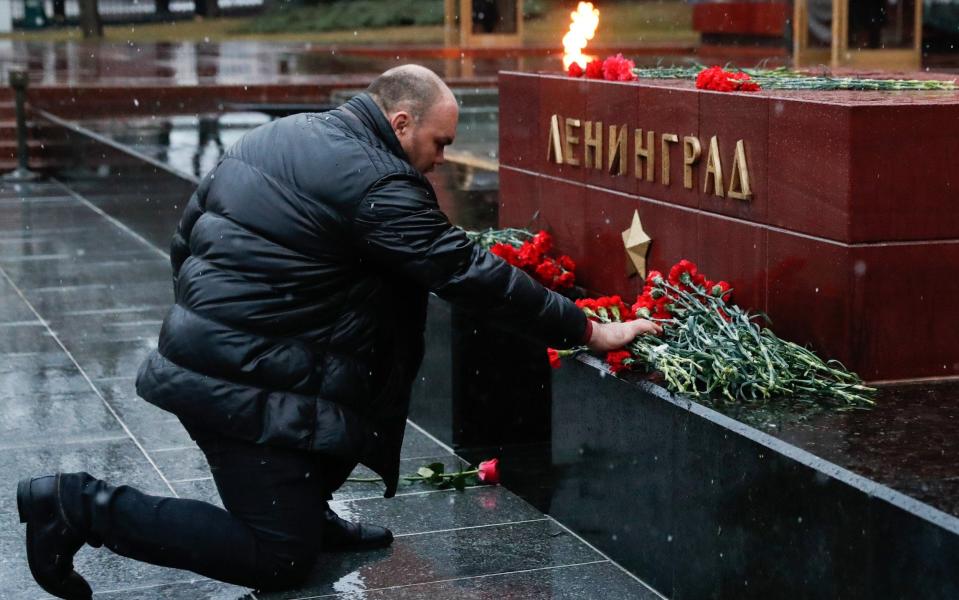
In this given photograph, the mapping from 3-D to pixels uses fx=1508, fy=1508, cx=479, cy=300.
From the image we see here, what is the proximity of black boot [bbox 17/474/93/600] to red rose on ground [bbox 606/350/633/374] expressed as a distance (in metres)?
1.67

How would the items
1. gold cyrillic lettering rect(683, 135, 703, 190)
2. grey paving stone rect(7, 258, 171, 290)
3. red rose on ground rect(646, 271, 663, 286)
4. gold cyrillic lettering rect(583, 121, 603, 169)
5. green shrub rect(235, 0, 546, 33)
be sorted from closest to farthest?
red rose on ground rect(646, 271, 663, 286) → gold cyrillic lettering rect(683, 135, 703, 190) → gold cyrillic lettering rect(583, 121, 603, 169) → grey paving stone rect(7, 258, 171, 290) → green shrub rect(235, 0, 546, 33)

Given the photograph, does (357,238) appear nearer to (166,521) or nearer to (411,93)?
(411,93)

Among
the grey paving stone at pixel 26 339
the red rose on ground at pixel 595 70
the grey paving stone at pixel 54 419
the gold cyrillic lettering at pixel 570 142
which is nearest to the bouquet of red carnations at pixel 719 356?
the gold cyrillic lettering at pixel 570 142

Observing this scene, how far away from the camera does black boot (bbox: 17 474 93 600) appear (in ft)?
14.0

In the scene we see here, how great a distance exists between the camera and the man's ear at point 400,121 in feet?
14.7

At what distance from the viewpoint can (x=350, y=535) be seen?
4.80 m

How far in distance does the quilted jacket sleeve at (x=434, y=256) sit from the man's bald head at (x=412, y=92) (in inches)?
9.6

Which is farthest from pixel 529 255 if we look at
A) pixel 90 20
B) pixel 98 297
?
pixel 90 20

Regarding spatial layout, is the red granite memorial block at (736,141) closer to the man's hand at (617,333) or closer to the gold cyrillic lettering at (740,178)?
the gold cyrillic lettering at (740,178)

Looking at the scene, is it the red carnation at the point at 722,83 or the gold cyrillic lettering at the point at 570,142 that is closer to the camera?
the red carnation at the point at 722,83

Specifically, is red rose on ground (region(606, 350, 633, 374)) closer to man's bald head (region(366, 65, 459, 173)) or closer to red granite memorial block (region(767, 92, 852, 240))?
red granite memorial block (region(767, 92, 852, 240))

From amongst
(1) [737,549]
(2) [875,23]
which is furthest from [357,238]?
(2) [875,23]

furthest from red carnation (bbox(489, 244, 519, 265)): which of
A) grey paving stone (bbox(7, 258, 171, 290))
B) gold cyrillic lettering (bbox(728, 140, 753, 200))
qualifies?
grey paving stone (bbox(7, 258, 171, 290))

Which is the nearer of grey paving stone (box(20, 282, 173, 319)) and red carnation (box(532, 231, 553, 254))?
red carnation (box(532, 231, 553, 254))
